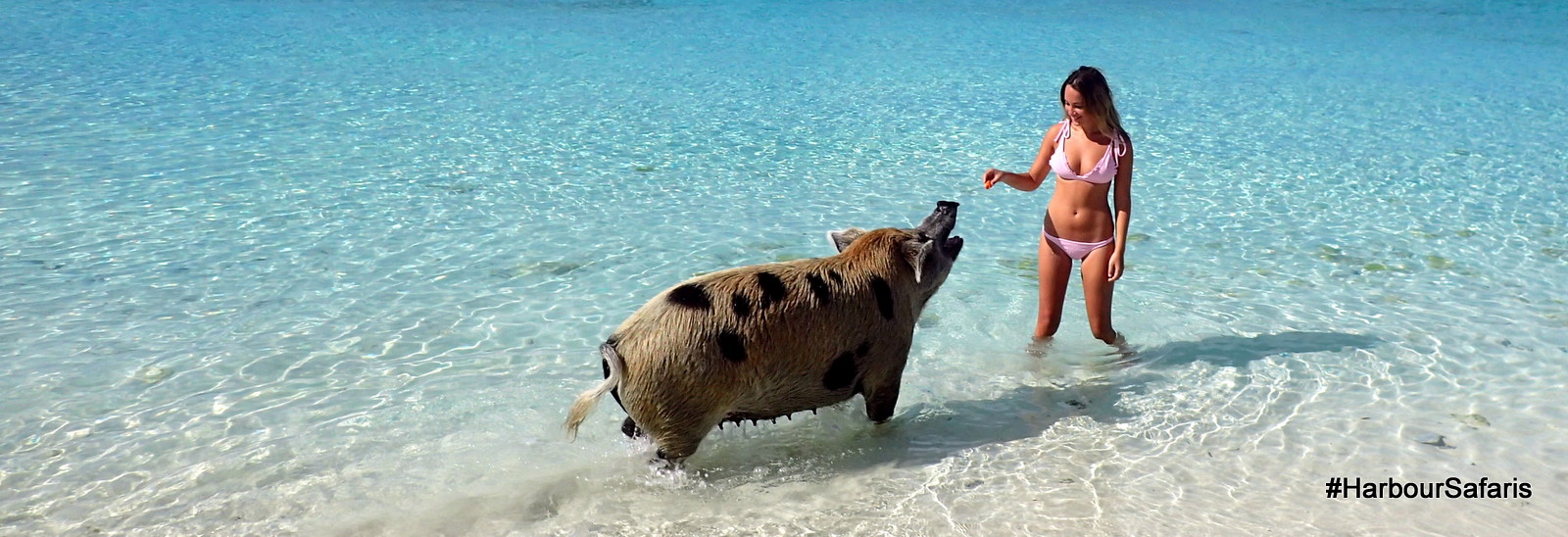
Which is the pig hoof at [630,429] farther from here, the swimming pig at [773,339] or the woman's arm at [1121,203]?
the woman's arm at [1121,203]

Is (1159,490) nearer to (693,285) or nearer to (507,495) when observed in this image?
(693,285)

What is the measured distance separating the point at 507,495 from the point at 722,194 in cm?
472

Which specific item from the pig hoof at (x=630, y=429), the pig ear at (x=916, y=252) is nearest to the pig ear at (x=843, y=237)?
the pig ear at (x=916, y=252)

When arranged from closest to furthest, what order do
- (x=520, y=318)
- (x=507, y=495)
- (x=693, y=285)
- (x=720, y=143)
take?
(x=693, y=285) → (x=507, y=495) → (x=520, y=318) → (x=720, y=143)

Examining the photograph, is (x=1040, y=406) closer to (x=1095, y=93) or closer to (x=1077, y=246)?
(x=1077, y=246)

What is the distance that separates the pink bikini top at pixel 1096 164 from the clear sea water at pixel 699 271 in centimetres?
96

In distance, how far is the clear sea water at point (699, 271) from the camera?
4.26 m

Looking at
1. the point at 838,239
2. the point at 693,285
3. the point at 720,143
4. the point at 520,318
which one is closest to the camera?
the point at 693,285

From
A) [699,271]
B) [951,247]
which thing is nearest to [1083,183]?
[951,247]

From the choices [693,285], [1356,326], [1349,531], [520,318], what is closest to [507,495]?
[693,285]

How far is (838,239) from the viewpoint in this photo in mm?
4559

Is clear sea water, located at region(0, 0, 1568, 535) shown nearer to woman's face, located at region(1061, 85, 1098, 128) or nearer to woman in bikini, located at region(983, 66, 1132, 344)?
woman in bikini, located at region(983, 66, 1132, 344)

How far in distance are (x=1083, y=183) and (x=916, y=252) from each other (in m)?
1.21

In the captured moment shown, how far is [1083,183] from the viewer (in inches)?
202
